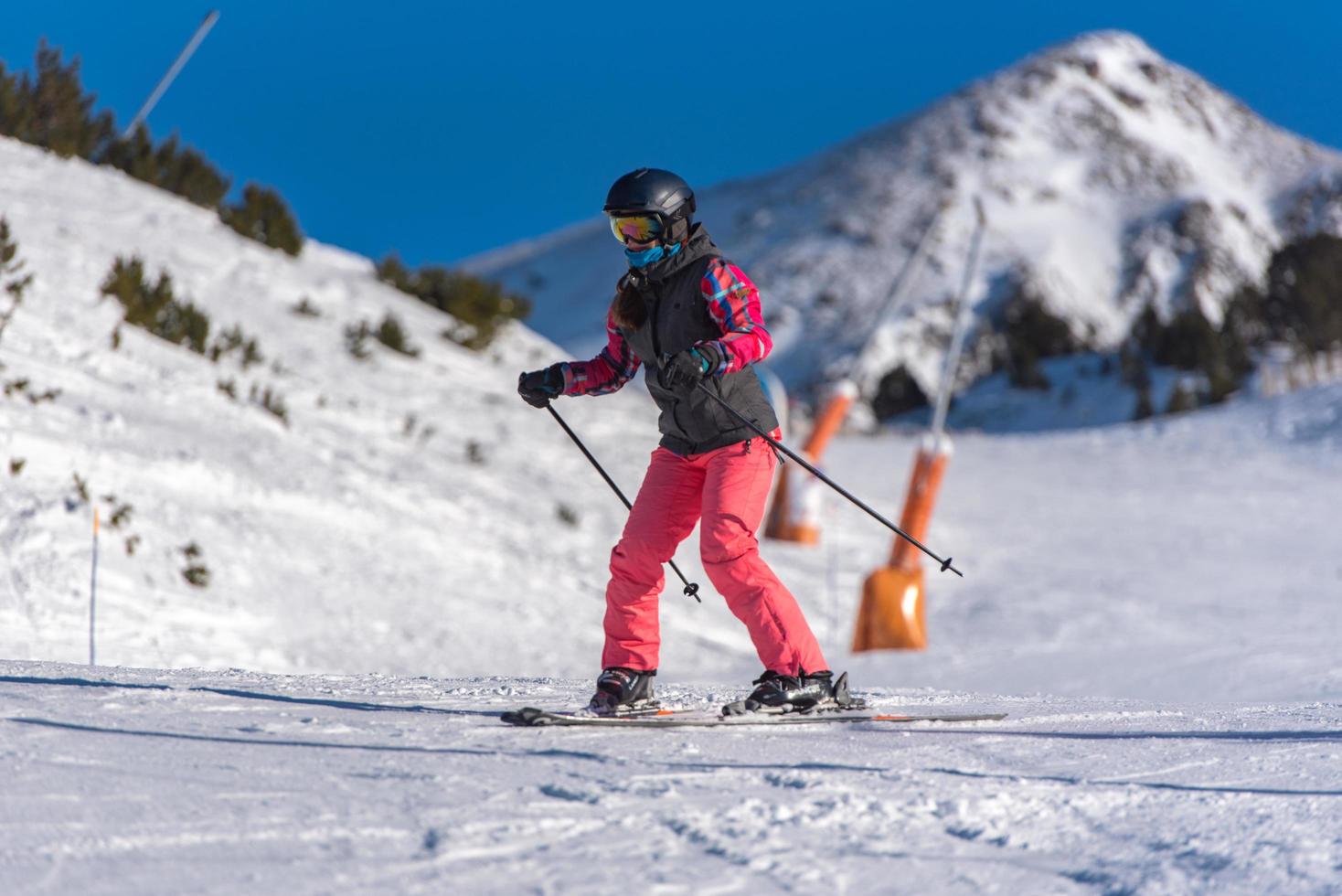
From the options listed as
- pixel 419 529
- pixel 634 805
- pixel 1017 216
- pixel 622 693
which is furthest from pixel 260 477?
pixel 1017 216

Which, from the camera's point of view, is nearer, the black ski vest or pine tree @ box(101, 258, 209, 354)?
the black ski vest

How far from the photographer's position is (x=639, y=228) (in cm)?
423

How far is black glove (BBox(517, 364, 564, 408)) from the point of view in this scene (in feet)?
14.8

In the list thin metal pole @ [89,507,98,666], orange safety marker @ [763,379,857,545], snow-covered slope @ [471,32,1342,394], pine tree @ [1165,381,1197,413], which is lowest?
thin metal pole @ [89,507,98,666]

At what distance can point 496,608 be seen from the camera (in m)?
9.87

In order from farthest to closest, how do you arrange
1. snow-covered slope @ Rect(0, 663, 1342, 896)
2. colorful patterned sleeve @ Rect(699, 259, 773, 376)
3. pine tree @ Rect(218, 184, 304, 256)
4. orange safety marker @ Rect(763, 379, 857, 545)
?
pine tree @ Rect(218, 184, 304, 256), orange safety marker @ Rect(763, 379, 857, 545), colorful patterned sleeve @ Rect(699, 259, 773, 376), snow-covered slope @ Rect(0, 663, 1342, 896)

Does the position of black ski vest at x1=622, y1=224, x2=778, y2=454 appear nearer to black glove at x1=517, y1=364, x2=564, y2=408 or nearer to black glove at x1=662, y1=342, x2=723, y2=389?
black glove at x1=662, y1=342, x2=723, y2=389

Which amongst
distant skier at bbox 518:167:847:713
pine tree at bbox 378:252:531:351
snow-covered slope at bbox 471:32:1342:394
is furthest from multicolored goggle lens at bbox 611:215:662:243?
snow-covered slope at bbox 471:32:1342:394

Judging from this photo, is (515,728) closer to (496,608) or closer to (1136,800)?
(1136,800)

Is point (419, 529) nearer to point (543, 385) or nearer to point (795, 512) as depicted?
point (795, 512)

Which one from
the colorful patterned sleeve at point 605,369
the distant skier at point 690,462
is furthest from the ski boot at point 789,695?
the colorful patterned sleeve at point 605,369

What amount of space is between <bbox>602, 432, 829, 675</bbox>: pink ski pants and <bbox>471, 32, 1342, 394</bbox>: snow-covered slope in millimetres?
52684

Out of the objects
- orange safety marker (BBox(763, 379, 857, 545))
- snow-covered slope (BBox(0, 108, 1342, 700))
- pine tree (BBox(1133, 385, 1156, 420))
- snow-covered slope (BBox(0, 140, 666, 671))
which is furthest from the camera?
pine tree (BBox(1133, 385, 1156, 420))

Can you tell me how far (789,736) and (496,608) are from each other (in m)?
6.18
